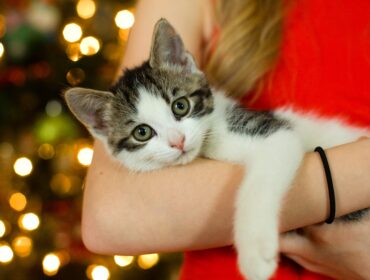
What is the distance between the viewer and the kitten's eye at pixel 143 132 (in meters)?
0.99

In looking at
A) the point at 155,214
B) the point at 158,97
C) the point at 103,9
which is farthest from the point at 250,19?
the point at 103,9

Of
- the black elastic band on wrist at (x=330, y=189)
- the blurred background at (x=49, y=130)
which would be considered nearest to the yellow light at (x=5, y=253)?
the blurred background at (x=49, y=130)

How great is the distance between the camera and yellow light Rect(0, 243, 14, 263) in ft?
6.02

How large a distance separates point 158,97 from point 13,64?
37.4 inches

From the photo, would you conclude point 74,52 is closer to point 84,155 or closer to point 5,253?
point 84,155

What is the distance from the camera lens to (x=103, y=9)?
5.91 ft

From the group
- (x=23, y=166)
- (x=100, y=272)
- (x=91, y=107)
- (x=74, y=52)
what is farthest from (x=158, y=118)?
(x=100, y=272)

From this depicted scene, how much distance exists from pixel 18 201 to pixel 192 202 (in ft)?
4.10

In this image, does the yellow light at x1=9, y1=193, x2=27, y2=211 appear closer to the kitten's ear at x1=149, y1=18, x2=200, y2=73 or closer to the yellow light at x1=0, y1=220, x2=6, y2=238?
the yellow light at x1=0, y1=220, x2=6, y2=238

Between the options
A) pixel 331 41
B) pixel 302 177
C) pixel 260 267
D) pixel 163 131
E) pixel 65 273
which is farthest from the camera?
pixel 65 273

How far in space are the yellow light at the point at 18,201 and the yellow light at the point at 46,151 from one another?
0.61ft

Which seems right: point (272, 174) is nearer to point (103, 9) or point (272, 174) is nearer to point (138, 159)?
point (138, 159)

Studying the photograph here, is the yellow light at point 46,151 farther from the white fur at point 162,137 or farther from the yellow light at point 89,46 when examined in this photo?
the white fur at point 162,137

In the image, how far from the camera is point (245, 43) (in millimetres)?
1074
